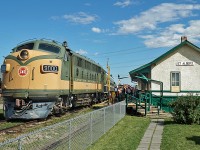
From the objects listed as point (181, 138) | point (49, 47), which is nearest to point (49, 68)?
point (49, 47)

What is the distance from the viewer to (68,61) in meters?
19.5

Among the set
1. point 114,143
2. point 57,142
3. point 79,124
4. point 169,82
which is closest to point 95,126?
point 114,143

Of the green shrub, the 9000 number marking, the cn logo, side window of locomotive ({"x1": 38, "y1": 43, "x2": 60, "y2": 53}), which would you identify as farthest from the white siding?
the cn logo

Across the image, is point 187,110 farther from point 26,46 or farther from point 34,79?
point 26,46

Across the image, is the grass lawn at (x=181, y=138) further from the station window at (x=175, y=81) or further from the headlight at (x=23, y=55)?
the station window at (x=175, y=81)

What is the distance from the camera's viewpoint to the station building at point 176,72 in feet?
79.5

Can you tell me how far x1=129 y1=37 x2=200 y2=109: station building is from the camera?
24219mm

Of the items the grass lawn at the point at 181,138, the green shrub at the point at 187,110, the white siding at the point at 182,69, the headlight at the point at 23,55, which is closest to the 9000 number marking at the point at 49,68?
the headlight at the point at 23,55

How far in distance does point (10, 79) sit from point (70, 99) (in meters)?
4.81

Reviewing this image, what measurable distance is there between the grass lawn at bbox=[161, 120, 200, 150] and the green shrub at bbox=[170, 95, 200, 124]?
1.15 metres

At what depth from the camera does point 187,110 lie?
626 inches

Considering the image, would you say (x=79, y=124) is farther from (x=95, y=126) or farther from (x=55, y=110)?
(x=55, y=110)

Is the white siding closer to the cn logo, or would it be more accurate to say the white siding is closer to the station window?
the station window

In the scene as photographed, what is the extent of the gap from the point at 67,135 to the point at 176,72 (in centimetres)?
1734
